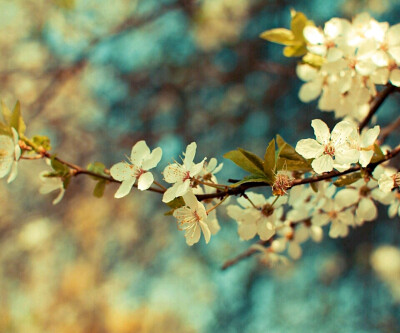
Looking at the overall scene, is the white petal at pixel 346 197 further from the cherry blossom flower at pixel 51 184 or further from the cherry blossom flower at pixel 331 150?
the cherry blossom flower at pixel 51 184

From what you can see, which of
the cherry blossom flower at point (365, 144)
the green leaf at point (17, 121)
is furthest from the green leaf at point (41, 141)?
the cherry blossom flower at point (365, 144)

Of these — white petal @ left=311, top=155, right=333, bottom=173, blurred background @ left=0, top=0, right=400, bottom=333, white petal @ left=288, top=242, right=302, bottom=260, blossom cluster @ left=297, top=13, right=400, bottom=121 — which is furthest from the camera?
blurred background @ left=0, top=0, right=400, bottom=333

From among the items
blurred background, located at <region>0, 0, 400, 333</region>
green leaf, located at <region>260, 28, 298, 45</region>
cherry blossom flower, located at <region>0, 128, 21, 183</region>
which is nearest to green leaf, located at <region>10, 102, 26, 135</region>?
cherry blossom flower, located at <region>0, 128, 21, 183</region>

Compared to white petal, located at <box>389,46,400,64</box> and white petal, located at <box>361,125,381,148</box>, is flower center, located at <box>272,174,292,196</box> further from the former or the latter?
white petal, located at <box>389,46,400,64</box>

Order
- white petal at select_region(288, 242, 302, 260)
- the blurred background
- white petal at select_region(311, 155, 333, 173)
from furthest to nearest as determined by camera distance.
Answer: the blurred background < white petal at select_region(288, 242, 302, 260) < white petal at select_region(311, 155, 333, 173)

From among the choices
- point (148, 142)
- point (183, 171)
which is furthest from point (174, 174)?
point (148, 142)
